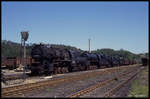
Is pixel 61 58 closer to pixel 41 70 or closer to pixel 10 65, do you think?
pixel 41 70

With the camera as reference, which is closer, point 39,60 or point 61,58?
point 39,60

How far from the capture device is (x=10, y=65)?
46.0m

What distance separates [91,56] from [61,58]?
14.8 metres

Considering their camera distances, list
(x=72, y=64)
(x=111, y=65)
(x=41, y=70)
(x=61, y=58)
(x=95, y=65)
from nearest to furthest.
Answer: (x=41, y=70) → (x=61, y=58) → (x=72, y=64) → (x=95, y=65) → (x=111, y=65)

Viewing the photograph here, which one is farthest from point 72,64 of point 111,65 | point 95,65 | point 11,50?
point 11,50

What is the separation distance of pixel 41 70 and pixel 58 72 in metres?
4.30

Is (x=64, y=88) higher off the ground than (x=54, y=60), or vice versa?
(x=54, y=60)

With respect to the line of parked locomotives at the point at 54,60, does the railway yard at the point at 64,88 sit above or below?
below

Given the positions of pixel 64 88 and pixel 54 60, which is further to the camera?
pixel 54 60

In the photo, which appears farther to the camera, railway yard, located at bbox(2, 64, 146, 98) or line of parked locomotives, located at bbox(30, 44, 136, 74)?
line of parked locomotives, located at bbox(30, 44, 136, 74)

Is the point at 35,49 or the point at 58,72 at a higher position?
the point at 35,49

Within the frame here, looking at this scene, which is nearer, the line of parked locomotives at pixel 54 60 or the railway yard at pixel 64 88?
the railway yard at pixel 64 88

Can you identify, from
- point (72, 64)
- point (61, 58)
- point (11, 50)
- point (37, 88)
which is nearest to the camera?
point (37, 88)

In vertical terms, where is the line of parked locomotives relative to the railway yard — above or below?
above
